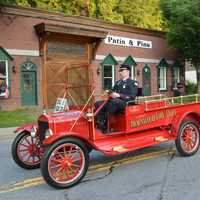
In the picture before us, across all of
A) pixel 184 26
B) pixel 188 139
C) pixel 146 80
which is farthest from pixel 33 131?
pixel 146 80

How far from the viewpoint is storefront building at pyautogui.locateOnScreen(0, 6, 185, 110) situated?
784 inches

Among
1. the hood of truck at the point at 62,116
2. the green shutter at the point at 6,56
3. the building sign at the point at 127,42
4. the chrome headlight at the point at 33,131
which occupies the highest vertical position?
the building sign at the point at 127,42

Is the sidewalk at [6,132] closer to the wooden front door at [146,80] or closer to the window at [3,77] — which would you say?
the window at [3,77]

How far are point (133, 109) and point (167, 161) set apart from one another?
1.18 metres

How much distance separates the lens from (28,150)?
7191 mm

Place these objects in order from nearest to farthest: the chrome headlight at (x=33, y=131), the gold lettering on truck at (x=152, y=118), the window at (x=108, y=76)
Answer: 1. the chrome headlight at (x=33, y=131)
2. the gold lettering on truck at (x=152, y=118)
3. the window at (x=108, y=76)

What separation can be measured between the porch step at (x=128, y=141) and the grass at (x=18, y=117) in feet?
27.9

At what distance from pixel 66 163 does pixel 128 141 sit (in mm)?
1453

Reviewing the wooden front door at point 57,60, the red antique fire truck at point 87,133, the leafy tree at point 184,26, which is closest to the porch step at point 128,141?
the red antique fire truck at point 87,133

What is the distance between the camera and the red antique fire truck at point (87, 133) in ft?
20.2

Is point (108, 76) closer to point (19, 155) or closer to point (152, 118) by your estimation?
point (152, 118)

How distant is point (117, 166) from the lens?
287 inches

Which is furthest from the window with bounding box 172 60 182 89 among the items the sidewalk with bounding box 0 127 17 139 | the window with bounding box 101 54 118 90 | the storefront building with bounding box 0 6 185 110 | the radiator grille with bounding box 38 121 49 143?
the radiator grille with bounding box 38 121 49 143

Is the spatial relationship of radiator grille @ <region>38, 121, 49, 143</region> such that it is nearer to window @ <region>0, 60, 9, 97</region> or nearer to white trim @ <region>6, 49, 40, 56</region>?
window @ <region>0, 60, 9, 97</region>
